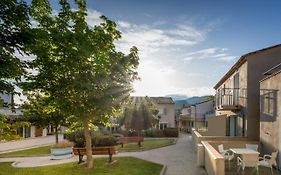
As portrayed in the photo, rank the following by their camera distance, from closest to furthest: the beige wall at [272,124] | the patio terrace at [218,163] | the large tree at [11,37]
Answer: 1. the large tree at [11,37]
2. the patio terrace at [218,163]
3. the beige wall at [272,124]

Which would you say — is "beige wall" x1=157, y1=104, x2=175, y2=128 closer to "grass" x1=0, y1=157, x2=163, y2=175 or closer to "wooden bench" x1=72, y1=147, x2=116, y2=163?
"grass" x1=0, y1=157, x2=163, y2=175

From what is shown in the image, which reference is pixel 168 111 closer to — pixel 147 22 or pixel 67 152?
pixel 67 152

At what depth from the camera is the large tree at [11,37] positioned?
27.3 ft

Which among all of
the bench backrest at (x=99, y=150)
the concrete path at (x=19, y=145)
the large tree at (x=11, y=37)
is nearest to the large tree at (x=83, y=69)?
the bench backrest at (x=99, y=150)

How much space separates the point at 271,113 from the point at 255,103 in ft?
17.9

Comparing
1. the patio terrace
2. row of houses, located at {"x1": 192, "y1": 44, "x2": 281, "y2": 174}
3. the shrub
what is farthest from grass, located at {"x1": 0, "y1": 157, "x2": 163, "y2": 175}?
row of houses, located at {"x1": 192, "y1": 44, "x2": 281, "y2": 174}

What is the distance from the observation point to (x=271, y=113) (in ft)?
54.0

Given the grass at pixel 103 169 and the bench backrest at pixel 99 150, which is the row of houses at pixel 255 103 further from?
the bench backrest at pixel 99 150

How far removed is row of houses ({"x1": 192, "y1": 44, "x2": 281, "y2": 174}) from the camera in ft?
52.5

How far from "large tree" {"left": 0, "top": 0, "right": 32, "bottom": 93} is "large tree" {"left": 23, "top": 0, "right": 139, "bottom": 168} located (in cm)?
382

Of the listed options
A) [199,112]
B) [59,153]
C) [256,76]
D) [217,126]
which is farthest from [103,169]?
[199,112]

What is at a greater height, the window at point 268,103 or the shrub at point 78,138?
the window at point 268,103

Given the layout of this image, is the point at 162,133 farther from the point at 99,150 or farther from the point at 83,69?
the point at 83,69

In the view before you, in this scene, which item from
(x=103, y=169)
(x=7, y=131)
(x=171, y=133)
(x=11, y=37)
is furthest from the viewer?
(x=171, y=133)
